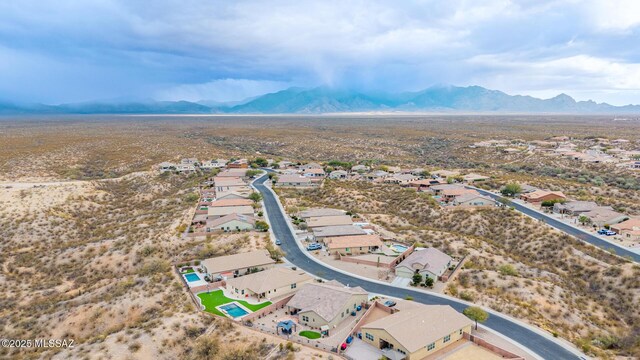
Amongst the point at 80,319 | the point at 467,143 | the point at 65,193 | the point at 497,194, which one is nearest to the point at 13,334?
the point at 80,319

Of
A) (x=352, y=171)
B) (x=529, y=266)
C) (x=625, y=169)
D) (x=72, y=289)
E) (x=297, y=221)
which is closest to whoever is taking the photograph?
(x=72, y=289)

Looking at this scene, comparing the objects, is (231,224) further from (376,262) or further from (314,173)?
(314,173)

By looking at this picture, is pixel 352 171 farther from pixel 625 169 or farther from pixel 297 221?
pixel 625 169

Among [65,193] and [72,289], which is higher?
[65,193]

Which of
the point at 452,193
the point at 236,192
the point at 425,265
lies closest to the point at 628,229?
the point at 452,193

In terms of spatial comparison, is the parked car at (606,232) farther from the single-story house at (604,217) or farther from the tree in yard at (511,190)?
the tree in yard at (511,190)

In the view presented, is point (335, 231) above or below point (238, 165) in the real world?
below

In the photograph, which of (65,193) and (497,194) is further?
(497,194)
